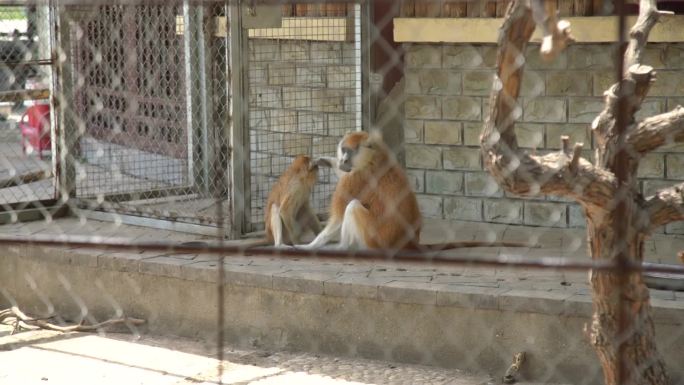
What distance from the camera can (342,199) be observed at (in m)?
7.44

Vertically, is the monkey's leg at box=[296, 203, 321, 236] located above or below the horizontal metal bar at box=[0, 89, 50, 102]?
below

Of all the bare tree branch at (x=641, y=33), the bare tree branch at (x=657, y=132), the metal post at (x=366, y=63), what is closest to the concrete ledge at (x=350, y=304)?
the metal post at (x=366, y=63)

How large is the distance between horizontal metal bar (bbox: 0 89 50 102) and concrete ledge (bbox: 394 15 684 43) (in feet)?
8.23

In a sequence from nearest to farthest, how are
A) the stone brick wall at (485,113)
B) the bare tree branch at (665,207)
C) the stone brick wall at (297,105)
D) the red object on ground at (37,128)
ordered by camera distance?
the bare tree branch at (665,207)
the stone brick wall at (485,113)
the stone brick wall at (297,105)
the red object on ground at (37,128)

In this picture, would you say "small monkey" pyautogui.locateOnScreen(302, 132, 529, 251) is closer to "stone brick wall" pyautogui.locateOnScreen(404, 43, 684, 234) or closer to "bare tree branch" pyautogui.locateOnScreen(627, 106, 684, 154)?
"stone brick wall" pyautogui.locateOnScreen(404, 43, 684, 234)

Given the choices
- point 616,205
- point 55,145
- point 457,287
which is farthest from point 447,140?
point 616,205

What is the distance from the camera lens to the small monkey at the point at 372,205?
23.7 feet

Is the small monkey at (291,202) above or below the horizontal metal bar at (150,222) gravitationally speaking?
above

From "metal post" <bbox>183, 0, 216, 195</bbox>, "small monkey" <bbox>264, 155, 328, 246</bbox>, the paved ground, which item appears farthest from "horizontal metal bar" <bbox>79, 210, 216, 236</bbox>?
the paved ground

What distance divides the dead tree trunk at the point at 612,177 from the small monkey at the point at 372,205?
2.75m

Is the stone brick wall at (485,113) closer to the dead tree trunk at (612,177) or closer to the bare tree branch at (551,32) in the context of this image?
the dead tree trunk at (612,177)

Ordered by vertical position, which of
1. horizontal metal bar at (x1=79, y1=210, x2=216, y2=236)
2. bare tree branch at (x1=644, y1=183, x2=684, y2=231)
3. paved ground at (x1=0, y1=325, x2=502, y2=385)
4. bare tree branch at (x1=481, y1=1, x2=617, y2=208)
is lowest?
paved ground at (x1=0, y1=325, x2=502, y2=385)

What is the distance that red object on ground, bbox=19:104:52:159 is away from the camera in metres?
11.2

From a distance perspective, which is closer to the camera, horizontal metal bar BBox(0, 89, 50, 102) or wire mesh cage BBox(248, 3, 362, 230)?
horizontal metal bar BBox(0, 89, 50, 102)
